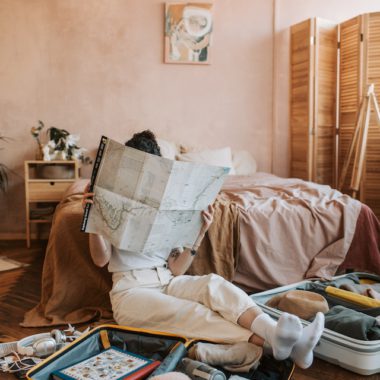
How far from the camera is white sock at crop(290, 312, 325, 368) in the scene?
150cm

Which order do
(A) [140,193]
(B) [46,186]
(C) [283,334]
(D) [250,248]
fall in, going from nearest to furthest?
(C) [283,334]
(A) [140,193]
(D) [250,248]
(B) [46,186]

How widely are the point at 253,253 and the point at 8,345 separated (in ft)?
4.09

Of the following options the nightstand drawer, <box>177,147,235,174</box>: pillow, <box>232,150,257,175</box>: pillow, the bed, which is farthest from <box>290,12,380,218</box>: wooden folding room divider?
the nightstand drawer

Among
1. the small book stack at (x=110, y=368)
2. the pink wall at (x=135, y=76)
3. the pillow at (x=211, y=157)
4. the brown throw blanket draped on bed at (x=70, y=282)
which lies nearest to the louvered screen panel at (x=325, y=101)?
the pink wall at (x=135, y=76)

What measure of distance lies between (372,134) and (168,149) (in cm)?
170

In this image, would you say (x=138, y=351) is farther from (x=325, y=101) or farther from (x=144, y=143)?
(x=325, y=101)

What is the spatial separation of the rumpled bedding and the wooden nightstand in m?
1.19

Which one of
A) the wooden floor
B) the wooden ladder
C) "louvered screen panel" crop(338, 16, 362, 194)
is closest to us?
the wooden floor

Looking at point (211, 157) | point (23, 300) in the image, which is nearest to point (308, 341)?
point (23, 300)

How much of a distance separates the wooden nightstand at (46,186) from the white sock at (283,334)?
271 cm

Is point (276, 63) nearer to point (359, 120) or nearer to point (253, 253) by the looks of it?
point (359, 120)

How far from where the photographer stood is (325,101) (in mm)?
4406

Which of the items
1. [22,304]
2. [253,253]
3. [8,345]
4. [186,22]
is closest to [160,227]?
[8,345]

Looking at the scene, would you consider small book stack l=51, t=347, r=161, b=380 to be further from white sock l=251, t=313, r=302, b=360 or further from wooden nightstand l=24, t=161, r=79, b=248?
wooden nightstand l=24, t=161, r=79, b=248
